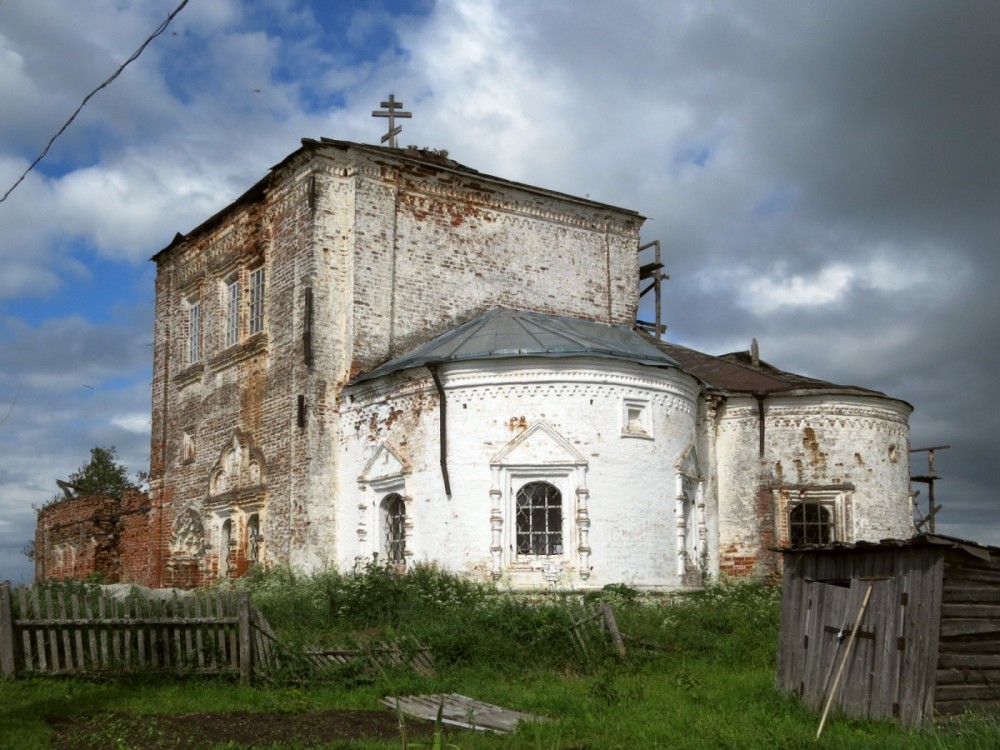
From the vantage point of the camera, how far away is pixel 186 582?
21.0 m

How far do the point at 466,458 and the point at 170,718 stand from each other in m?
7.44

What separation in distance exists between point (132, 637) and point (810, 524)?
38.9 ft

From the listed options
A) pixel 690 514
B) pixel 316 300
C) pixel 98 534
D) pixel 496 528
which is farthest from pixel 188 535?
pixel 690 514

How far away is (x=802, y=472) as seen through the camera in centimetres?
1867

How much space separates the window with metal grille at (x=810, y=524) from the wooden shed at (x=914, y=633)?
878cm

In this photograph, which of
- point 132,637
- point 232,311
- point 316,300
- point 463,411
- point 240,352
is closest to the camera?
point 132,637

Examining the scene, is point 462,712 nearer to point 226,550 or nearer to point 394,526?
point 394,526

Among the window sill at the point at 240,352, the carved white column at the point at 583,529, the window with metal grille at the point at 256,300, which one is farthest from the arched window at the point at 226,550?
the carved white column at the point at 583,529

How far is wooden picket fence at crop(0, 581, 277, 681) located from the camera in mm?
10977

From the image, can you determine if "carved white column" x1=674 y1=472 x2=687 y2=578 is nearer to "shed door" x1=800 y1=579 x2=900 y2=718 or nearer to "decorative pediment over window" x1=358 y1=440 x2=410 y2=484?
"decorative pediment over window" x1=358 y1=440 x2=410 y2=484

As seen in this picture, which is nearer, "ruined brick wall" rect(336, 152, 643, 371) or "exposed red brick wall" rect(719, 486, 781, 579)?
"exposed red brick wall" rect(719, 486, 781, 579)

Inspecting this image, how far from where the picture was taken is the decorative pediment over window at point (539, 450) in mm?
16109

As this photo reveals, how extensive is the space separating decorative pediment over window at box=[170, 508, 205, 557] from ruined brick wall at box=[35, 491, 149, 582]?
1.28 meters

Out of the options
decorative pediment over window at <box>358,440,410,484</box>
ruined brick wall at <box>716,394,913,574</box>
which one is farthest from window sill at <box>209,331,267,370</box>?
ruined brick wall at <box>716,394,913,574</box>
